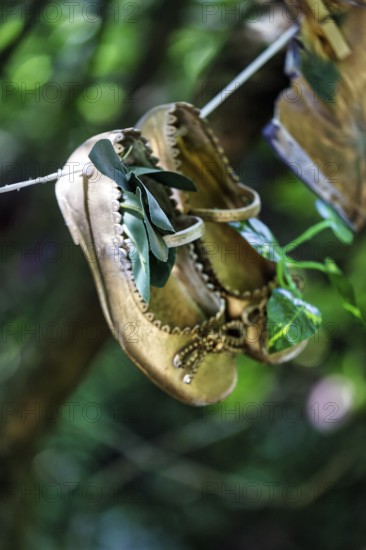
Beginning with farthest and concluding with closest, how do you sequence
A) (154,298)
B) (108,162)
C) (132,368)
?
(132,368), (154,298), (108,162)

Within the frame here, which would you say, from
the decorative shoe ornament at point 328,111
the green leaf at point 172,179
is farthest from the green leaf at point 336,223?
the green leaf at point 172,179

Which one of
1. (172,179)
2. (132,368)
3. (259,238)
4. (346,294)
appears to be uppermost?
(172,179)

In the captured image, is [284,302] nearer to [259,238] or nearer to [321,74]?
[259,238]

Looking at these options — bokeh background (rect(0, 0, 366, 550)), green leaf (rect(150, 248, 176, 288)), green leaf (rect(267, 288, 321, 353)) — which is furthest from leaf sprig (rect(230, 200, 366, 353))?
bokeh background (rect(0, 0, 366, 550))

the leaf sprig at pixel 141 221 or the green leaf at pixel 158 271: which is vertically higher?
the leaf sprig at pixel 141 221

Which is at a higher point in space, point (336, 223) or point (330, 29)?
point (330, 29)

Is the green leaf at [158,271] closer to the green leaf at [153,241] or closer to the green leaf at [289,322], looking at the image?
the green leaf at [153,241]

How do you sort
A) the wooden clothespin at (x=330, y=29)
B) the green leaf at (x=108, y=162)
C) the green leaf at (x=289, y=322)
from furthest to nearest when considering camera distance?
the wooden clothespin at (x=330, y=29) < the green leaf at (x=289, y=322) < the green leaf at (x=108, y=162)

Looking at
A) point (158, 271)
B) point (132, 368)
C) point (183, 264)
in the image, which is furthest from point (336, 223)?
point (132, 368)

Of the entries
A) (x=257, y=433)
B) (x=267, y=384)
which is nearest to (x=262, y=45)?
(x=267, y=384)
